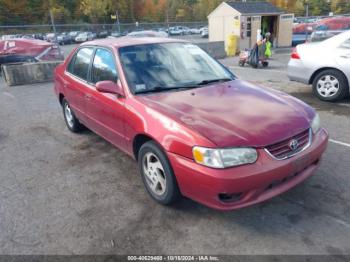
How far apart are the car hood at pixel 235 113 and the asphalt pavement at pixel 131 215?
2.67 ft

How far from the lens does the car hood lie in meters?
2.60

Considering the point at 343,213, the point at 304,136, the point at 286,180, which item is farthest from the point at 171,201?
the point at 343,213

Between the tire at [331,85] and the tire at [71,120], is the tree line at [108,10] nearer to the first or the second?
the tire at [71,120]

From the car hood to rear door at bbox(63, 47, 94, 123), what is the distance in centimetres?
149

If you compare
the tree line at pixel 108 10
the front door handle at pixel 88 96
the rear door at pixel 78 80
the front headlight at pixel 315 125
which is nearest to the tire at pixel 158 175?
the front door handle at pixel 88 96

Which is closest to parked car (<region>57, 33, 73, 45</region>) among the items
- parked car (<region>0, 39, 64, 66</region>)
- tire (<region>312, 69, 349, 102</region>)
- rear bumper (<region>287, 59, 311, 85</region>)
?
parked car (<region>0, 39, 64, 66</region>)

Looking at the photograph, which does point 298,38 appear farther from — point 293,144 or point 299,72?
point 293,144

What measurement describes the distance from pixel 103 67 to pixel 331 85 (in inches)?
192

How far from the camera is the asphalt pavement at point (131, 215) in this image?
2611 millimetres

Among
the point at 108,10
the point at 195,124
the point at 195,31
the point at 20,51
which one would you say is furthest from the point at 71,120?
the point at 108,10

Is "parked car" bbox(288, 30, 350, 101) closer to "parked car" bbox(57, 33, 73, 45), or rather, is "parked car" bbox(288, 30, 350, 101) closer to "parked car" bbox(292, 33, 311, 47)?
"parked car" bbox(292, 33, 311, 47)

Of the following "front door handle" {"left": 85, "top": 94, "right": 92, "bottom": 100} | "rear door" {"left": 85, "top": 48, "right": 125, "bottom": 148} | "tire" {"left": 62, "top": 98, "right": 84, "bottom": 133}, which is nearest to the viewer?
"rear door" {"left": 85, "top": 48, "right": 125, "bottom": 148}

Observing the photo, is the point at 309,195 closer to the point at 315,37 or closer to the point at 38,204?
the point at 38,204

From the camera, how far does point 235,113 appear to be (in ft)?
9.55
